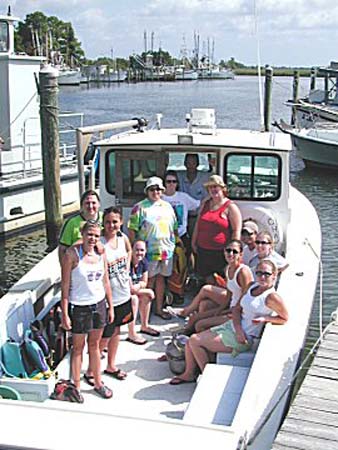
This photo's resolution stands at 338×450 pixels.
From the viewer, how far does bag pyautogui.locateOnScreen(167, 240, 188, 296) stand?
720 cm

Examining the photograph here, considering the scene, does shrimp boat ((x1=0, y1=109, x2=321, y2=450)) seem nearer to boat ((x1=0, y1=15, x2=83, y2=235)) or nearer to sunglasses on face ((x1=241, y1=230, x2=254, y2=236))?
sunglasses on face ((x1=241, y1=230, x2=254, y2=236))

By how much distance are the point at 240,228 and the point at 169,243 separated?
683 mm

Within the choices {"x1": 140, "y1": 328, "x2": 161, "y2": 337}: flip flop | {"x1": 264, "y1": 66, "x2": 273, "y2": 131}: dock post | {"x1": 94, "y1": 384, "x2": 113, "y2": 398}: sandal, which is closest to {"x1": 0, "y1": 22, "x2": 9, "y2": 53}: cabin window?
{"x1": 140, "y1": 328, "x2": 161, "y2": 337}: flip flop

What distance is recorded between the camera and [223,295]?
635 centimetres

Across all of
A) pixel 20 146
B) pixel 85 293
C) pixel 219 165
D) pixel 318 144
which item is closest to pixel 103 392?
pixel 85 293

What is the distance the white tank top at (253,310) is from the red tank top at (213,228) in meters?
1.26

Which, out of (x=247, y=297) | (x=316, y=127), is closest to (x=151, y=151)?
(x=247, y=297)

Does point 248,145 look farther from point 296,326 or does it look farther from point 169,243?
point 296,326

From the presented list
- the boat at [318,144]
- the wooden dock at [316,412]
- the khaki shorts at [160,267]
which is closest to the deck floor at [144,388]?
the khaki shorts at [160,267]

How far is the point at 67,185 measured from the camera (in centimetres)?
1584

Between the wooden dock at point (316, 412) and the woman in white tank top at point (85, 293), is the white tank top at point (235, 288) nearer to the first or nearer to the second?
the wooden dock at point (316, 412)

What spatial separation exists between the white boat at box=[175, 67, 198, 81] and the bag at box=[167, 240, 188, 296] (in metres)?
108

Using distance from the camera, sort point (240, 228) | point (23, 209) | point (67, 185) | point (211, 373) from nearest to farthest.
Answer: point (211, 373)
point (240, 228)
point (23, 209)
point (67, 185)

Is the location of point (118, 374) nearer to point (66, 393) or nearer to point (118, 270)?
point (66, 393)
